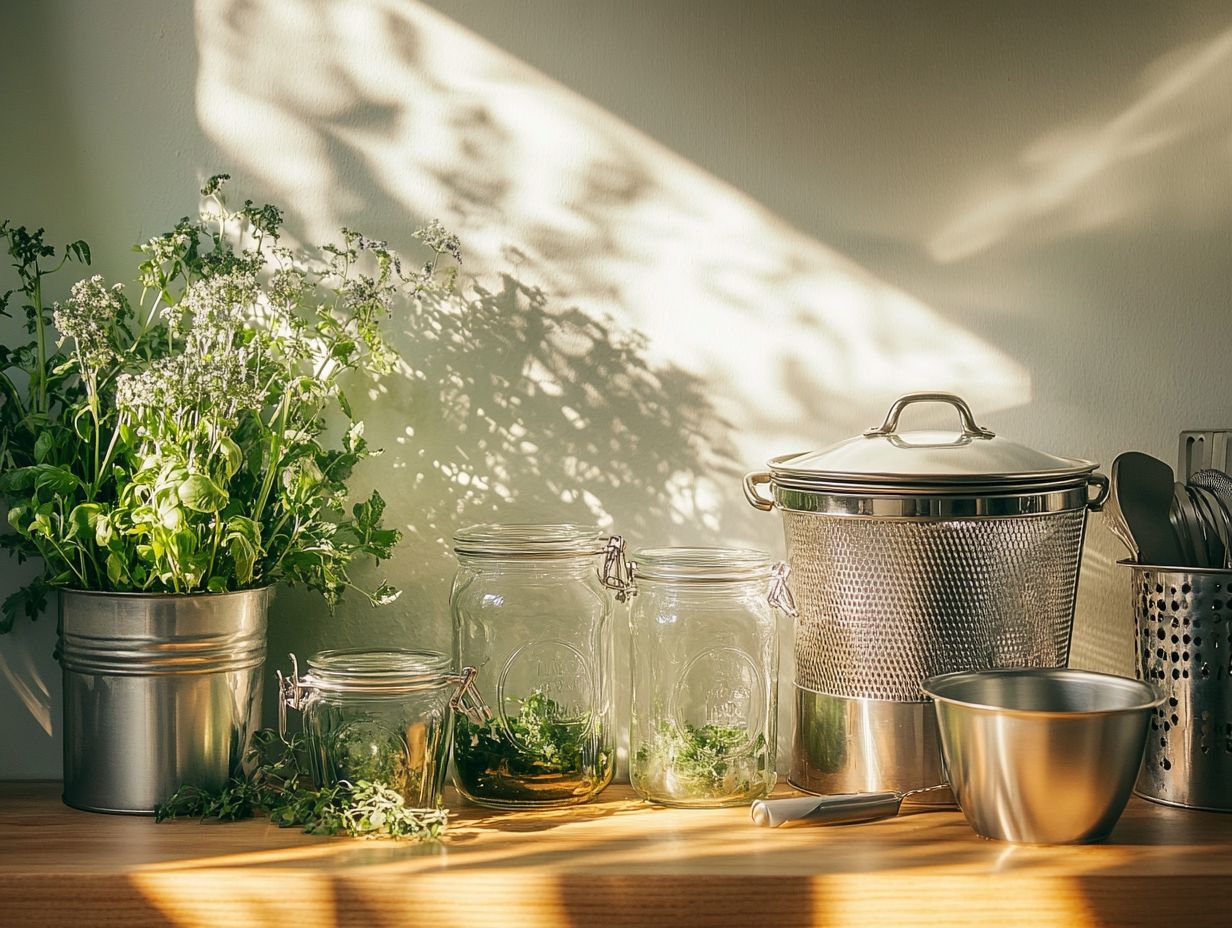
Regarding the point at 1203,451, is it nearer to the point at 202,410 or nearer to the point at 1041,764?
the point at 1041,764

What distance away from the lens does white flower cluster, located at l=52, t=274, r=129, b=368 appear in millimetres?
1119

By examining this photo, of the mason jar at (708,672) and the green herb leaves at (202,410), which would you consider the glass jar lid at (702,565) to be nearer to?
the mason jar at (708,672)

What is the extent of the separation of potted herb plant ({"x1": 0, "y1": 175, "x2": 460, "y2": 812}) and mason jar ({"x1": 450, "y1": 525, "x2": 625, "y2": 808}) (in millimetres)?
108

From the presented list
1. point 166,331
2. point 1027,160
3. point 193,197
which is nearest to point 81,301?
point 166,331

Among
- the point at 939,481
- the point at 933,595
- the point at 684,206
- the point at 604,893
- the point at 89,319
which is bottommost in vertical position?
the point at 604,893

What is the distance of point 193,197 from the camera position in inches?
53.5

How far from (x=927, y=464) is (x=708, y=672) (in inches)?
11.7

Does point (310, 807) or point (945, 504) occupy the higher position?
point (945, 504)

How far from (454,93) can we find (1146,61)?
2.44 ft

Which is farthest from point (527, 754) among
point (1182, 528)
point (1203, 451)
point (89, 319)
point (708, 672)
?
point (1203, 451)

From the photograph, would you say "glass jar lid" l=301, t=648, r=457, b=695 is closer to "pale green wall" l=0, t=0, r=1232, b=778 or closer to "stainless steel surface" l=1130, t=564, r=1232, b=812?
"pale green wall" l=0, t=0, r=1232, b=778

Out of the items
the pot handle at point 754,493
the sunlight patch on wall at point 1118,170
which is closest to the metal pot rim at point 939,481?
the pot handle at point 754,493

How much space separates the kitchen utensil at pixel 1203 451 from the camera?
4.44 ft

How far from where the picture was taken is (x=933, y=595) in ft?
3.84
